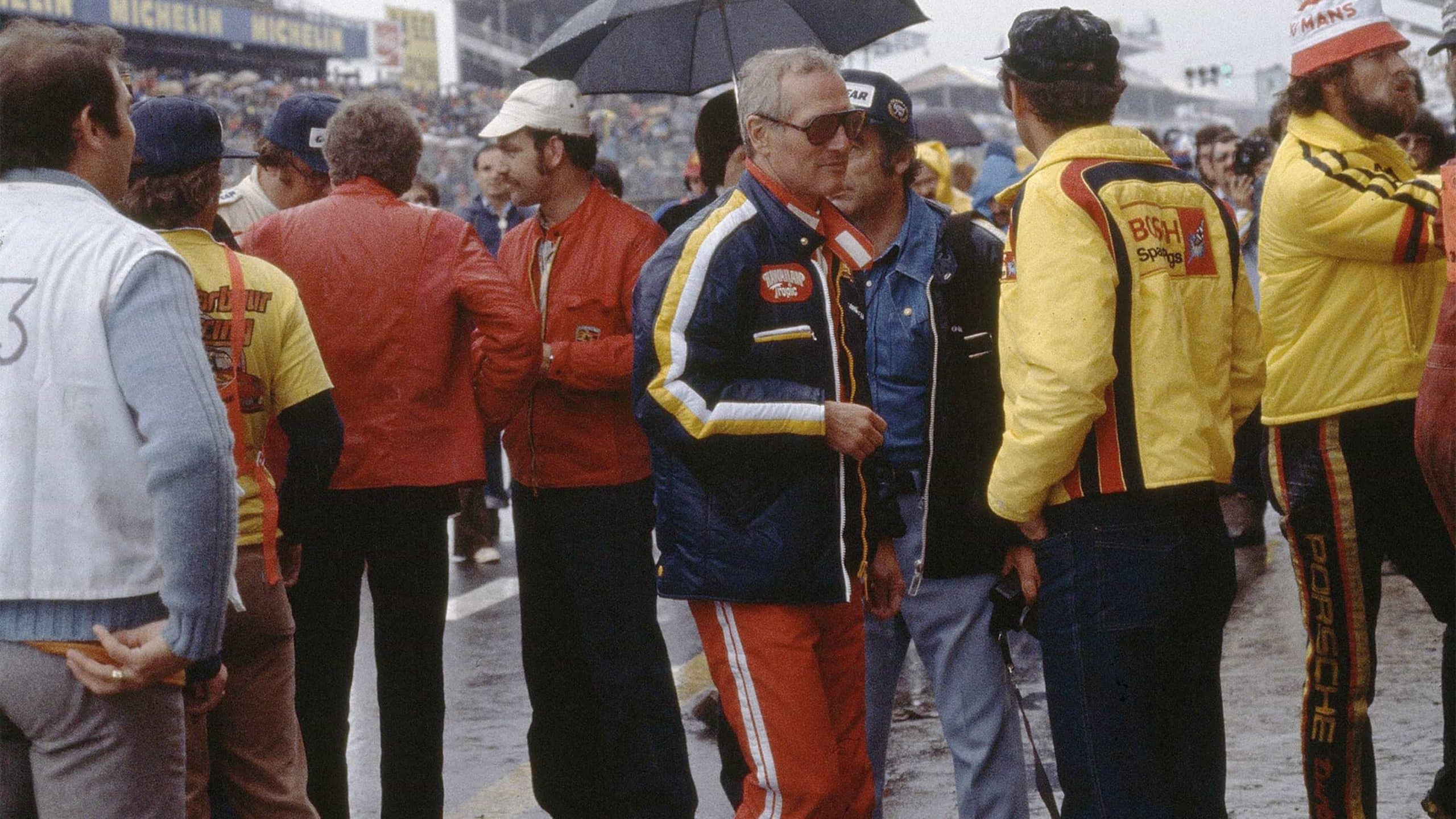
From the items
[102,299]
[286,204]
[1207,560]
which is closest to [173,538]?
[102,299]

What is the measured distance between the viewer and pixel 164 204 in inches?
137

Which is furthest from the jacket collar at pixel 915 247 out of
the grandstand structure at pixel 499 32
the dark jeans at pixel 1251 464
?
the grandstand structure at pixel 499 32

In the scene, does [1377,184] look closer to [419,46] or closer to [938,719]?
[938,719]

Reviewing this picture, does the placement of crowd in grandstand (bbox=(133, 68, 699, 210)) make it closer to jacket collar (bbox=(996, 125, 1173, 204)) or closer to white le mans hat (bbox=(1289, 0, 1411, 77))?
white le mans hat (bbox=(1289, 0, 1411, 77))

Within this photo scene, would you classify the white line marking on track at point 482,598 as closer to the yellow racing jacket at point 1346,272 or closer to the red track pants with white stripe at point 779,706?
the red track pants with white stripe at point 779,706

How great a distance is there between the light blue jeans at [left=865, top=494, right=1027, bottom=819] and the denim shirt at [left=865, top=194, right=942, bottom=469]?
0.14 meters

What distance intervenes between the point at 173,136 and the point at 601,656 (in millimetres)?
1771

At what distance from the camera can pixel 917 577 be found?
12.1ft

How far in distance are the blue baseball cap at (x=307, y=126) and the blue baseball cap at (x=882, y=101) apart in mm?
1580

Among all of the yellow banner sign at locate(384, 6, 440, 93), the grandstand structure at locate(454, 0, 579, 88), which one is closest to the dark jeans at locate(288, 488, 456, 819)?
the grandstand structure at locate(454, 0, 579, 88)

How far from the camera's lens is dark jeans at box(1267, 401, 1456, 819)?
381cm

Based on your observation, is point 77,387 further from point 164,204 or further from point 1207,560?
point 1207,560

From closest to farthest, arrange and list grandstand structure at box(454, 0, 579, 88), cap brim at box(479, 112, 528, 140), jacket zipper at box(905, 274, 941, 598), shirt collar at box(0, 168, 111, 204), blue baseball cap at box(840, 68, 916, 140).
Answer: shirt collar at box(0, 168, 111, 204) < jacket zipper at box(905, 274, 941, 598) < blue baseball cap at box(840, 68, 916, 140) < cap brim at box(479, 112, 528, 140) < grandstand structure at box(454, 0, 579, 88)

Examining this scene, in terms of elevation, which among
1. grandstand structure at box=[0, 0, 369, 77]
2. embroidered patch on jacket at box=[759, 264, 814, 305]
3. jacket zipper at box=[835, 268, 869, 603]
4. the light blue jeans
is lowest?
the light blue jeans
